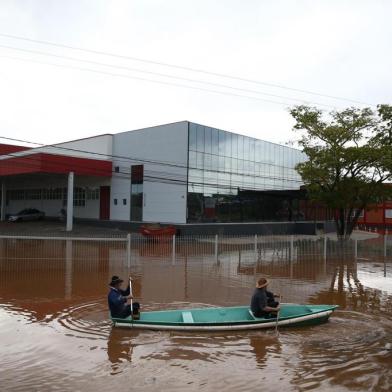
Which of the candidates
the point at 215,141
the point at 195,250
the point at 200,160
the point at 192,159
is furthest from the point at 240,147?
the point at 195,250

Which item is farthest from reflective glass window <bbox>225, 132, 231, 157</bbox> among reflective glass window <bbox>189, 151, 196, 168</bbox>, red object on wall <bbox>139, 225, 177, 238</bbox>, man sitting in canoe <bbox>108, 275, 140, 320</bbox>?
man sitting in canoe <bbox>108, 275, 140, 320</bbox>

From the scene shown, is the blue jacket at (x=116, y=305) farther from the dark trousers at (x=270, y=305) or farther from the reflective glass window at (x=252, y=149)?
the reflective glass window at (x=252, y=149)

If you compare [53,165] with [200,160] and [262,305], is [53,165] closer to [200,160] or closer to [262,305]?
[200,160]

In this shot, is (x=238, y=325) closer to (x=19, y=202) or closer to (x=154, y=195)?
(x=154, y=195)

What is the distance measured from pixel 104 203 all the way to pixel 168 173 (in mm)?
9607

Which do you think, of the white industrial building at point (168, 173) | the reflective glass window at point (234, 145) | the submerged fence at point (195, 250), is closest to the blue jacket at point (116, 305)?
the submerged fence at point (195, 250)

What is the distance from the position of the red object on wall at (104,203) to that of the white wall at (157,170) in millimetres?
665

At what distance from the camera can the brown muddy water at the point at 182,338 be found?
23.4ft

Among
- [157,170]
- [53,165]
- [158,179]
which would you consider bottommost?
[158,179]

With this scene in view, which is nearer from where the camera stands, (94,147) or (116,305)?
(116,305)

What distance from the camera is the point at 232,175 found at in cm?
3959

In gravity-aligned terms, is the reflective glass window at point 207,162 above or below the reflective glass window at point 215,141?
below

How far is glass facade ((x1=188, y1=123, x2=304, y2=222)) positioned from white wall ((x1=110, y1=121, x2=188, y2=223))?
2.42 ft

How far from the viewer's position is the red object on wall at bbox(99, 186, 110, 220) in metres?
42.9
